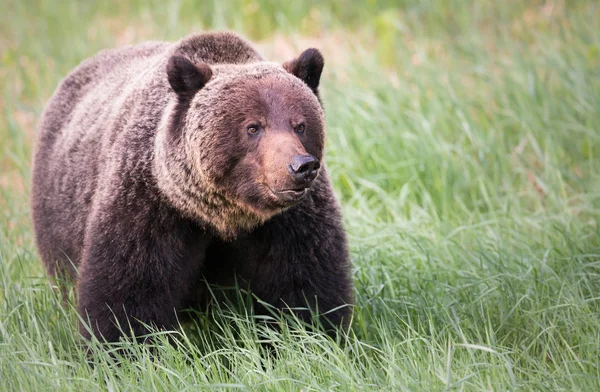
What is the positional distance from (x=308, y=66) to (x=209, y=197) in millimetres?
903

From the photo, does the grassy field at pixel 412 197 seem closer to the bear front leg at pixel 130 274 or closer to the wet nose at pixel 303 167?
the bear front leg at pixel 130 274

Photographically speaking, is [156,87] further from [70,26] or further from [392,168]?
[70,26]

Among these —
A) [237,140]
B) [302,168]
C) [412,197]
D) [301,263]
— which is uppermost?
[237,140]

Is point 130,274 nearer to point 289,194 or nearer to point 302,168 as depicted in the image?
point 289,194

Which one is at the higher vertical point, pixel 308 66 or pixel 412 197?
pixel 308 66

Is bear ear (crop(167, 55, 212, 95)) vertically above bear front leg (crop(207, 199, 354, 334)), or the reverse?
bear ear (crop(167, 55, 212, 95))

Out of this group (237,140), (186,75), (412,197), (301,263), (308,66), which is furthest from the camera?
(412,197)

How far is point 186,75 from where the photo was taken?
171 inches

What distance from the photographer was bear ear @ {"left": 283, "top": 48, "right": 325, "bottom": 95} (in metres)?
4.46

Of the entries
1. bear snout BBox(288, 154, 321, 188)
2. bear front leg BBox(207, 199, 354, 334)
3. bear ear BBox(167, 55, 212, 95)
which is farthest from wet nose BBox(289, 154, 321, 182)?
bear ear BBox(167, 55, 212, 95)

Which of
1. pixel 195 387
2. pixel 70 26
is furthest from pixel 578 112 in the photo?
pixel 70 26

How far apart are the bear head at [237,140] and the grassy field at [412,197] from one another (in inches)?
28.8

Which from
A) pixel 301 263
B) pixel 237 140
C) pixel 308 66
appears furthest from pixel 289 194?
pixel 308 66

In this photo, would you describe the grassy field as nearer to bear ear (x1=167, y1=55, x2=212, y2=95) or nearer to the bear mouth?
the bear mouth
